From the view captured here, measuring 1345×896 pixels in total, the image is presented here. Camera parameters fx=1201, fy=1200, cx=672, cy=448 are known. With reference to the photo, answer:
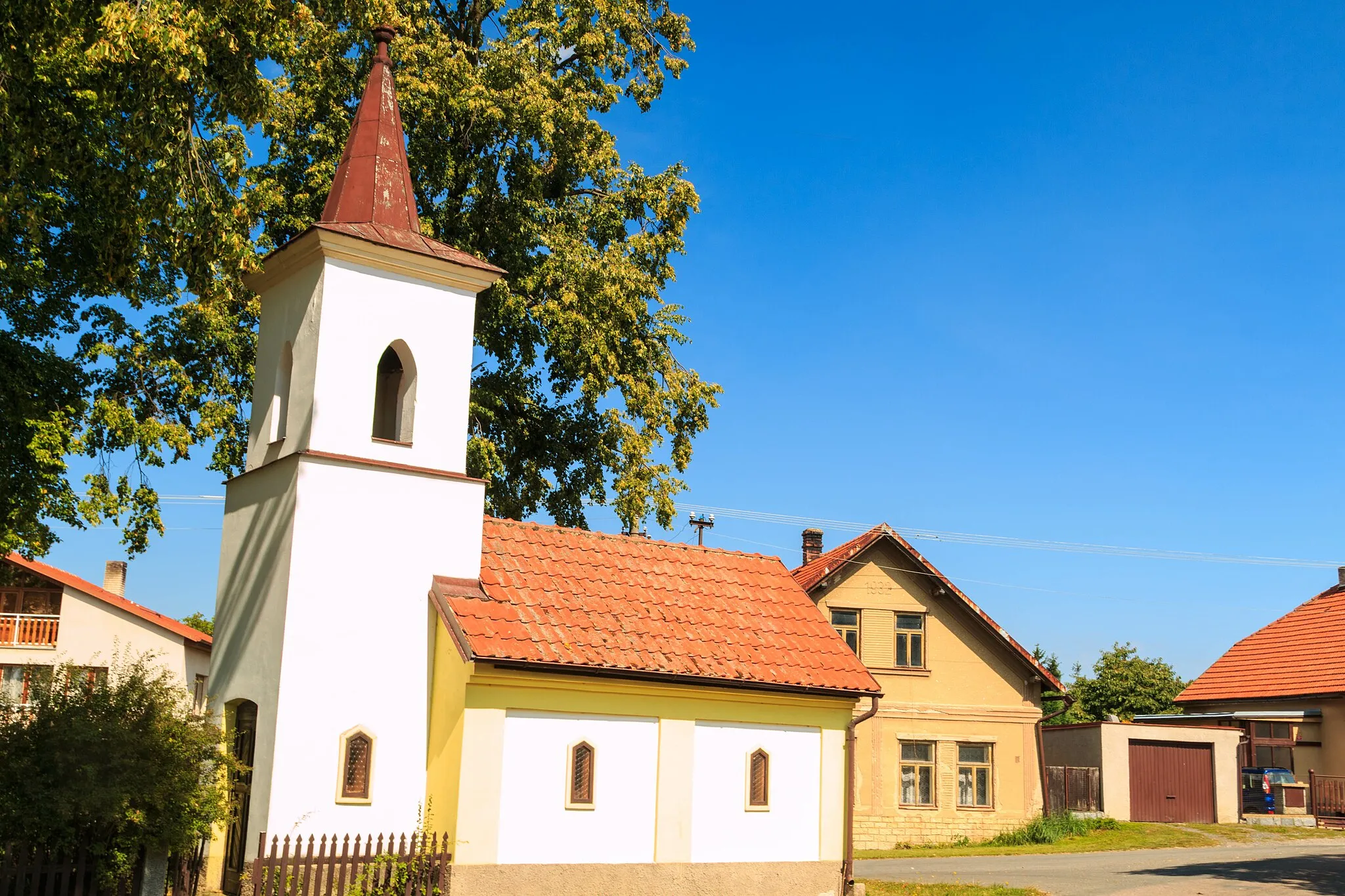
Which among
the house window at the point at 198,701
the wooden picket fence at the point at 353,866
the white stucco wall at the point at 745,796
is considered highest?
the house window at the point at 198,701

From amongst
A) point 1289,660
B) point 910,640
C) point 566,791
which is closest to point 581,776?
point 566,791

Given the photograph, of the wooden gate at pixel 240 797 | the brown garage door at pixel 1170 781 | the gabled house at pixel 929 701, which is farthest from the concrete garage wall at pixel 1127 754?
the wooden gate at pixel 240 797

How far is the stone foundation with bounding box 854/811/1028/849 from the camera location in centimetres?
2666

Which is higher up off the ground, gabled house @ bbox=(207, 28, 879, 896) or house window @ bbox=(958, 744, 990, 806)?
gabled house @ bbox=(207, 28, 879, 896)

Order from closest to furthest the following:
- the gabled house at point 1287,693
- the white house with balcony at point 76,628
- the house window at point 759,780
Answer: the house window at point 759,780
the gabled house at point 1287,693
the white house with balcony at point 76,628

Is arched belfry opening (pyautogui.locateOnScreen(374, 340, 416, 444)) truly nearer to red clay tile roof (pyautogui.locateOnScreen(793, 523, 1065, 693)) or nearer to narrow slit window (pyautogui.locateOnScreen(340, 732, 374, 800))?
narrow slit window (pyautogui.locateOnScreen(340, 732, 374, 800))

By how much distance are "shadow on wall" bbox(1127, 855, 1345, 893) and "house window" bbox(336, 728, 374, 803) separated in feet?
41.1

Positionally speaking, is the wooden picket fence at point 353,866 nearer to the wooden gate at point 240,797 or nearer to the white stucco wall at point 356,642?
the white stucco wall at point 356,642

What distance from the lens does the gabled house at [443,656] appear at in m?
14.7

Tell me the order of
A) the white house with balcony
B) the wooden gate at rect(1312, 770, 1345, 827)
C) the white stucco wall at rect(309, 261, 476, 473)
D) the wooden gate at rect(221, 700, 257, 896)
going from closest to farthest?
the wooden gate at rect(221, 700, 257, 896), the white stucco wall at rect(309, 261, 476, 473), the wooden gate at rect(1312, 770, 1345, 827), the white house with balcony

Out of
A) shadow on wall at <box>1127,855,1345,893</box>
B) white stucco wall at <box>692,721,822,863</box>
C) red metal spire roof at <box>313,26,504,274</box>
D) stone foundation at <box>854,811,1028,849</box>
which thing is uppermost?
red metal spire roof at <box>313,26,504,274</box>

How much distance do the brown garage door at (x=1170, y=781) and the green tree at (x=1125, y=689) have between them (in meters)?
17.1

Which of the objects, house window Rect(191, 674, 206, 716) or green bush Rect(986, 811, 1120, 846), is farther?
green bush Rect(986, 811, 1120, 846)

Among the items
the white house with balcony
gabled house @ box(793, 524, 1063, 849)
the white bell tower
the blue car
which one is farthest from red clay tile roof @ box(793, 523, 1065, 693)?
the white house with balcony
